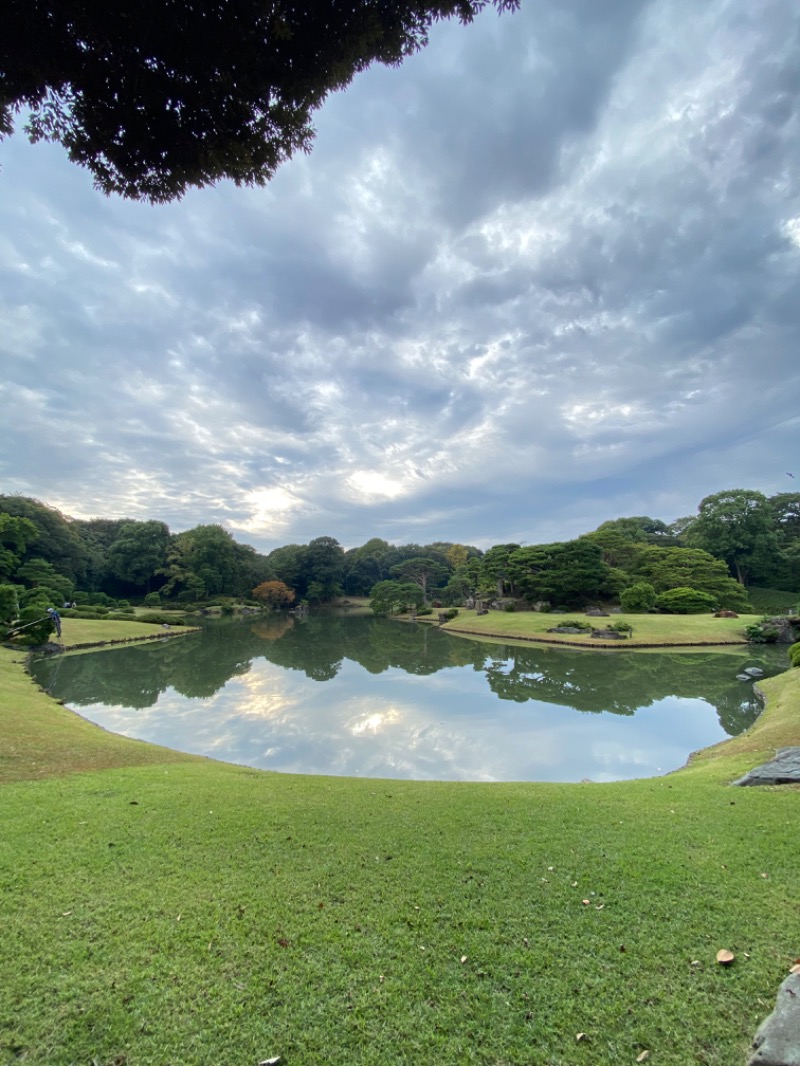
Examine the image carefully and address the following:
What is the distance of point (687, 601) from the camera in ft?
89.4

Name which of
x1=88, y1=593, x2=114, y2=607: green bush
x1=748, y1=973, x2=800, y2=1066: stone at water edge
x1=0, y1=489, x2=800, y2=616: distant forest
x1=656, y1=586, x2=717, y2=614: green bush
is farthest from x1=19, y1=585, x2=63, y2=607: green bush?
x1=656, y1=586, x2=717, y2=614: green bush

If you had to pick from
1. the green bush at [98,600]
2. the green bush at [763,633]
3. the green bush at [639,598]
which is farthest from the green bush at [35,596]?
the green bush at [763,633]

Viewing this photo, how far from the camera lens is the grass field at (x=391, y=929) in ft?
5.86

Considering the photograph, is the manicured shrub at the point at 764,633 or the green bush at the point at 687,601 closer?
the manicured shrub at the point at 764,633

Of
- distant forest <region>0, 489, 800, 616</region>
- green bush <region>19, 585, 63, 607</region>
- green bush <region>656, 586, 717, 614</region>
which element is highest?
distant forest <region>0, 489, 800, 616</region>

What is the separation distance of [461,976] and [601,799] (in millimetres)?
3021

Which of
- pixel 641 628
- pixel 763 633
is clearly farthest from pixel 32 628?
pixel 763 633

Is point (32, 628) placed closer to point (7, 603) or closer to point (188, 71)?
point (7, 603)

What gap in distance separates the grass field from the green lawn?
1765 cm

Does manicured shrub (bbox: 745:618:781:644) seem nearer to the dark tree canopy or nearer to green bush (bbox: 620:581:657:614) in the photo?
green bush (bbox: 620:581:657:614)

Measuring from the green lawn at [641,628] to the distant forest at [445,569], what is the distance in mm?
3701

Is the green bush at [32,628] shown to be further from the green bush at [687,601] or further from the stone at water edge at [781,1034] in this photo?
the green bush at [687,601]

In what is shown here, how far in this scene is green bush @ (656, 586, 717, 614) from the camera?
27.0m

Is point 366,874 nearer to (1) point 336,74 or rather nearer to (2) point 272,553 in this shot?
(1) point 336,74
